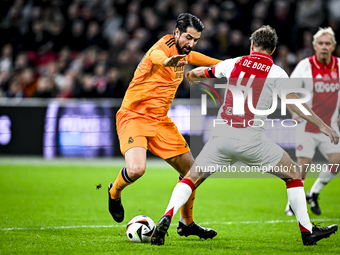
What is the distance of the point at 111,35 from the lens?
1602 cm

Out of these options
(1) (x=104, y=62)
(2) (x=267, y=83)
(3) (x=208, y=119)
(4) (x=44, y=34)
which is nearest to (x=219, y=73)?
(2) (x=267, y=83)

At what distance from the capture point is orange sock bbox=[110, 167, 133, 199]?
16.5 ft

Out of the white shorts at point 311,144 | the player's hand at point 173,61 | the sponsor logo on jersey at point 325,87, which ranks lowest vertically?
the white shorts at point 311,144

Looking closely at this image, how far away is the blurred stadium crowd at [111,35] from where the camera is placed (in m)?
14.2

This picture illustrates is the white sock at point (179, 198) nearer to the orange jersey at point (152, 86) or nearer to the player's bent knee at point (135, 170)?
the player's bent knee at point (135, 170)

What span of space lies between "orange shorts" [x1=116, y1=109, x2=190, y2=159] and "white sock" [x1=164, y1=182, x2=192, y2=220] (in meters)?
0.74

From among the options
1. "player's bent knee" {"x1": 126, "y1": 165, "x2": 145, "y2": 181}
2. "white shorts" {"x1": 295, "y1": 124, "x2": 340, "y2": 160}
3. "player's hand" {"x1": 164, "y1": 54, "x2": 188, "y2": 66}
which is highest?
"player's hand" {"x1": 164, "y1": 54, "x2": 188, "y2": 66}

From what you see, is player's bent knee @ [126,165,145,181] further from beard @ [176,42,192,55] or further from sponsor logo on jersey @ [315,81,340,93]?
sponsor logo on jersey @ [315,81,340,93]

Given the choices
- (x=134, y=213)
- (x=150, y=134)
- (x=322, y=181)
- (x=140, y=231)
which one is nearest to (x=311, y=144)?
(x=322, y=181)

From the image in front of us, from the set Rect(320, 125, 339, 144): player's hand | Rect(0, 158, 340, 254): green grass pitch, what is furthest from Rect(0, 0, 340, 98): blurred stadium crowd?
Rect(320, 125, 339, 144): player's hand

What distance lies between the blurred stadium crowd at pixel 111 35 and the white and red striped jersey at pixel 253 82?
925 centimetres

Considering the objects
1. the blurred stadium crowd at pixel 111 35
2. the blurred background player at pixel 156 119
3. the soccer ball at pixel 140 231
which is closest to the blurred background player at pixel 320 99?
the blurred background player at pixel 156 119

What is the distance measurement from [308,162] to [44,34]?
Result: 477 inches

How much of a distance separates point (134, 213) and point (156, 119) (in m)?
2.07
